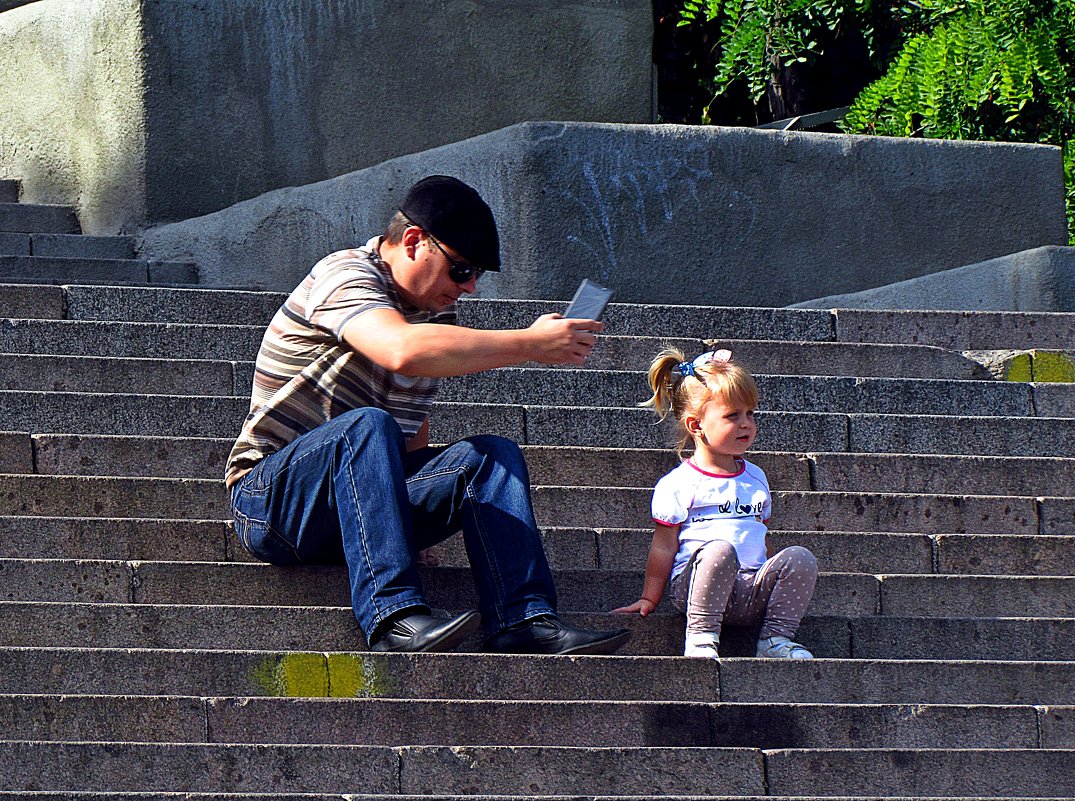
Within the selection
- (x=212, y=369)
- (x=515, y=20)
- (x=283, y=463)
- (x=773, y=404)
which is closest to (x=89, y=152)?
(x=515, y=20)

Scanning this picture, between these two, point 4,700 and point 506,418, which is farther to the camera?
point 506,418

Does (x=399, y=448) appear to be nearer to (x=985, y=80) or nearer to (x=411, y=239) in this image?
(x=411, y=239)

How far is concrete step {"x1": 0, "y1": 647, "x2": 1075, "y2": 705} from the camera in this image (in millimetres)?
4035

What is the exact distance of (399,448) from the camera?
4.21 m

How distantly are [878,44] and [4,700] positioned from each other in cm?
930

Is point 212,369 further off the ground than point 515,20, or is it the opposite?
point 515,20

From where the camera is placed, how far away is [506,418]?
570 centimetres

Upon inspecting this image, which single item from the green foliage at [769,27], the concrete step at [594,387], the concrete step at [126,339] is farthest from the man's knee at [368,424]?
the green foliage at [769,27]

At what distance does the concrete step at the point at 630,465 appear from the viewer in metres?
5.18

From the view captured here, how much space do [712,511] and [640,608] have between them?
0.32 meters

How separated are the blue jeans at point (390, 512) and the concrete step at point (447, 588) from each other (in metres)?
0.12

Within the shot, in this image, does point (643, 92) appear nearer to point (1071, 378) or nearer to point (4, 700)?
point (1071, 378)

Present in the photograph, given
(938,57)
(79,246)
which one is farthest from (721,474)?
(938,57)

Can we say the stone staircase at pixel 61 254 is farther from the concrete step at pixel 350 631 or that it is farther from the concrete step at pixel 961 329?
the concrete step at pixel 350 631
